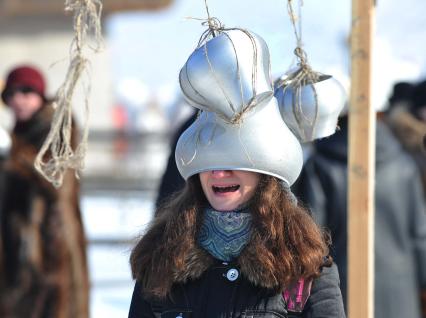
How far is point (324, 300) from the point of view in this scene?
3.13 metres

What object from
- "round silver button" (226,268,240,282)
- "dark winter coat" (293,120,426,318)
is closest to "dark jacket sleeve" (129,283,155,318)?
"round silver button" (226,268,240,282)

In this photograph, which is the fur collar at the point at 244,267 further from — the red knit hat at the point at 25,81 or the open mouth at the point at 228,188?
the red knit hat at the point at 25,81

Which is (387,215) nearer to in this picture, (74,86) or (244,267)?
(74,86)

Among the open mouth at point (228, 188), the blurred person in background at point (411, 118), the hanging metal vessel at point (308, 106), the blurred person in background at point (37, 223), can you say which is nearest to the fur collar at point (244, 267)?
the open mouth at point (228, 188)

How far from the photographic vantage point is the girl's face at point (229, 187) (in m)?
3.17

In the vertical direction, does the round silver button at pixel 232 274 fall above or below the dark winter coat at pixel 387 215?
below

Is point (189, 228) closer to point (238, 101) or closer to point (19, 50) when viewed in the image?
point (238, 101)

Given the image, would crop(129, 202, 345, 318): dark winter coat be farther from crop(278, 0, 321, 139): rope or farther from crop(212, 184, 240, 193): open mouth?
crop(278, 0, 321, 139): rope

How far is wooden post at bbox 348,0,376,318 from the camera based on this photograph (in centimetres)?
367

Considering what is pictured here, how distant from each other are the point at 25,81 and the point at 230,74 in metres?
4.17

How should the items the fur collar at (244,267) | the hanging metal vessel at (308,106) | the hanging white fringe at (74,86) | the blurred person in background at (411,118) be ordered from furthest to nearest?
1. the blurred person in background at (411,118)
2. the hanging metal vessel at (308,106)
3. the hanging white fringe at (74,86)
4. the fur collar at (244,267)

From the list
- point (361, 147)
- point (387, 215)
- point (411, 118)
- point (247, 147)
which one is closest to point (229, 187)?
point (247, 147)

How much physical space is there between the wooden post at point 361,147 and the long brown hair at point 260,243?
40 centimetres

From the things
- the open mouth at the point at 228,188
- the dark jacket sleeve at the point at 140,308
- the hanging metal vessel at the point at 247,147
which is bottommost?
the dark jacket sleeve at the point at 140,308
